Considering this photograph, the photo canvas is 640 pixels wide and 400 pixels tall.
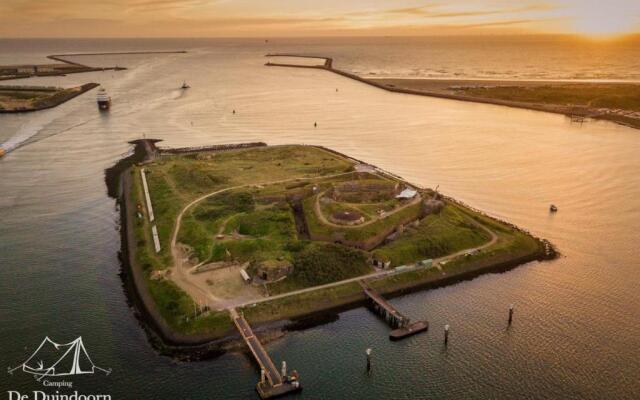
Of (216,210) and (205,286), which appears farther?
(216,210)

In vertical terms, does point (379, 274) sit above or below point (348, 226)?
below

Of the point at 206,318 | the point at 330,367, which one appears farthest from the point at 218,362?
the point at 330,367

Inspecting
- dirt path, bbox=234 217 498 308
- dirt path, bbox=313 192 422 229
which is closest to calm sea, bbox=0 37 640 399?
dirt path, bbox=234 217 498 308

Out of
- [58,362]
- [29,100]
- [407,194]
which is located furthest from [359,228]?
[29,100]

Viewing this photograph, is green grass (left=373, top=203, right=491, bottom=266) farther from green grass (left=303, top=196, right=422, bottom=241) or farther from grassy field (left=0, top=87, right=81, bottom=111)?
grassy field (left=0, top=87, right=81, bottom=111)

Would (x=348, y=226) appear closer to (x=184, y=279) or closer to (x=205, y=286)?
(x=205, y=286)

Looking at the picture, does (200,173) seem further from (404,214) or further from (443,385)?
(443,385)

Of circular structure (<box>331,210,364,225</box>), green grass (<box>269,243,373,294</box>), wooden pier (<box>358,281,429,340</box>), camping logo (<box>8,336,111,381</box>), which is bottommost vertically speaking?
camping logo (<box>8,336,111,381</box>)
